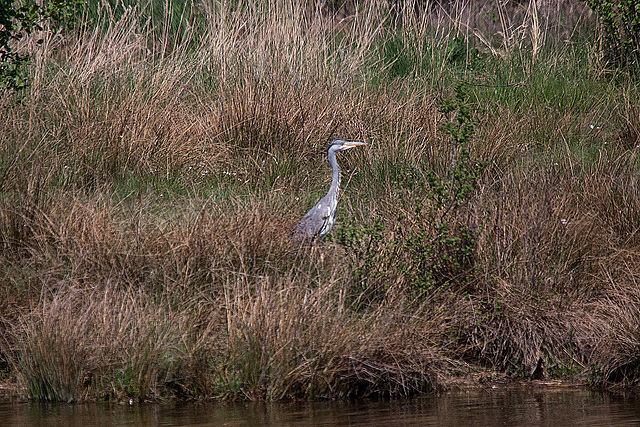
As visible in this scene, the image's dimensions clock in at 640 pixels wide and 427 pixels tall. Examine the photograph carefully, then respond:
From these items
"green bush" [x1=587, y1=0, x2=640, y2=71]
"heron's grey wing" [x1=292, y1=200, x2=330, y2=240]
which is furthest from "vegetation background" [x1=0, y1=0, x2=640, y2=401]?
"heron's grey wing" [x1=292, y1=200, x2=330, y2=240]

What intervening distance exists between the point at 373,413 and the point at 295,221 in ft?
7.25

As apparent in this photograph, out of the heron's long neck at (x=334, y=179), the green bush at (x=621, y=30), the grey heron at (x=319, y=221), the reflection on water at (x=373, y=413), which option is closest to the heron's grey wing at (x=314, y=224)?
the grey heron at (x=319, y=221)

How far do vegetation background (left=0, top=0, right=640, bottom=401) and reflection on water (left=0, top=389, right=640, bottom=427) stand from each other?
15 cm

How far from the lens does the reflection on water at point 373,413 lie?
4.41m

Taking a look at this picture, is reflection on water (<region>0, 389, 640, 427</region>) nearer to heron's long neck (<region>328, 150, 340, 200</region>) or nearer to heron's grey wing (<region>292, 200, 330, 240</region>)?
heron's grey wing (<region>292, 200, 330, 240</region>)

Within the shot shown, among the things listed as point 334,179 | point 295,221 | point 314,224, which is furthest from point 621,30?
point 314,224

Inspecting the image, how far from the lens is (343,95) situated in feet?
28.0

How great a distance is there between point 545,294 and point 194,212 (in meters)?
2.38

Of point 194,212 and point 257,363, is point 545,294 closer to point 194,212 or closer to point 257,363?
point 257,363

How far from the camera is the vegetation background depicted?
492 centimetres

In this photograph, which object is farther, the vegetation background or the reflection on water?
the vegetation background

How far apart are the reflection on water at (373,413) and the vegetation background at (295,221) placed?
0.15 metres

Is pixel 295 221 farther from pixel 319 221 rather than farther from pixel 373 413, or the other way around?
pixel 373 413

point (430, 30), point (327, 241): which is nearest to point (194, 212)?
point (327, 241)
